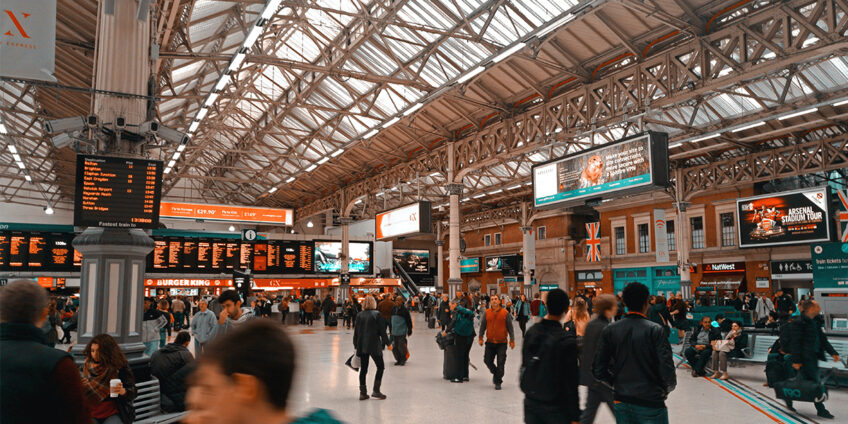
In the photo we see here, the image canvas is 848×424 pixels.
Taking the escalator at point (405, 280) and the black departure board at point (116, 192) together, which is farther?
the escalator at point (405, 280)

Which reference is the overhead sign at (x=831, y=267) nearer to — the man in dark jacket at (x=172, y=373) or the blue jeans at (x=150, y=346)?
the man in dark jacket at (x=172, y=373)

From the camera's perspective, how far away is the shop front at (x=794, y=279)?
1112 inches

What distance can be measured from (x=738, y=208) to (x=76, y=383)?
2712 centimetres

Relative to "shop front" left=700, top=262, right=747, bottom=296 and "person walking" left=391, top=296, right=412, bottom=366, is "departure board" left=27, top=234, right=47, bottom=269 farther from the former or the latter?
"shop front" left=700, top=262, right=747, bottom=296

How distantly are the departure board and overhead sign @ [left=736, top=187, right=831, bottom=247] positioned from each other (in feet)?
106

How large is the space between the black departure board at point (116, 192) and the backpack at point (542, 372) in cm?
555

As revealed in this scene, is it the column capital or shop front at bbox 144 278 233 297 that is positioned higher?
the column capital

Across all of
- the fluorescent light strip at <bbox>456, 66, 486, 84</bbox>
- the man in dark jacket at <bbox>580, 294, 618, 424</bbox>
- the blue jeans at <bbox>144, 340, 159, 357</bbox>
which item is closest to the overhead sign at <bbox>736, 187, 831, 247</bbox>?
the fluorescent light strip at <bbox>456, 66, 486, 84</bbox>

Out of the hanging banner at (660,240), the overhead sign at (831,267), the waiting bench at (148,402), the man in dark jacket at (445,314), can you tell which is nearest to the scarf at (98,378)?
the waiting bench at (148,402)

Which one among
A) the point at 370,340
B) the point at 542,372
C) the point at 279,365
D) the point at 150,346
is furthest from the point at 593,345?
the point at 150,346

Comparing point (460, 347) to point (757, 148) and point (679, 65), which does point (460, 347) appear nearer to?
point (679, 65)

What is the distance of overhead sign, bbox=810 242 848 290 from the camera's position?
1342 cm

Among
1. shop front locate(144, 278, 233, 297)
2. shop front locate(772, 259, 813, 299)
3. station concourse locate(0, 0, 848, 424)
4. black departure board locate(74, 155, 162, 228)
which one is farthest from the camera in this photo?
shop front locate(144, 278, 233, 297)

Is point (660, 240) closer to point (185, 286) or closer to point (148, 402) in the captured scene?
point (185, 286)
